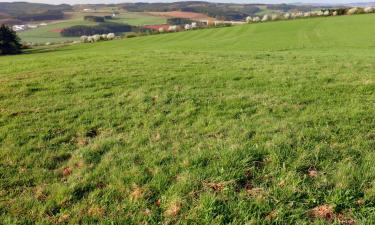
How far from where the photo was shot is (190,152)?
21.9 ft

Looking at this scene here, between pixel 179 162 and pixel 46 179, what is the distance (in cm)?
207

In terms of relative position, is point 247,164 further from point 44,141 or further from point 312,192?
point 44,141

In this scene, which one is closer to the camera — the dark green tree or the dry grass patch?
the dry grass patch

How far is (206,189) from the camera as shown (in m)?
5.50

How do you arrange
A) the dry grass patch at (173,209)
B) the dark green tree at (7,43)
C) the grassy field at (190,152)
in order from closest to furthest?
the dry grass patch at (173,209) → the grassy field at (190,152) → the dark green tree at (7,43)

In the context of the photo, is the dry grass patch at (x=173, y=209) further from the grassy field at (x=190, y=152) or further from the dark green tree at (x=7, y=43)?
the dark green tree at (x=7, y=43)

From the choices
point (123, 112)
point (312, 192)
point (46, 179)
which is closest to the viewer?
point (312, 192)

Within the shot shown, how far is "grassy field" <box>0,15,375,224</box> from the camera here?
5.09 metres

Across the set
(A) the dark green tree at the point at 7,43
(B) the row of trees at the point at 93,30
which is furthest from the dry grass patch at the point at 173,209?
(B) the row of trees at the point at 93,30

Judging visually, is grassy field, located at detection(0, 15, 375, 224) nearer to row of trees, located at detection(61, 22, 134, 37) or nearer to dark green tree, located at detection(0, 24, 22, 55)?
dark green tree, located at detection(0, 24, 22, 55)

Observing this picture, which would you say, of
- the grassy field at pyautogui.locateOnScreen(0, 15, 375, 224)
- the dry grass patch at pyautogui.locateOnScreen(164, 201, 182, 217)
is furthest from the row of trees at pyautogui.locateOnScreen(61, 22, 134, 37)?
the dry grass patch at pyautogui.locateOnScreen(164, 201, 182, 217)

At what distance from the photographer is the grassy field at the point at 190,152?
5.09m

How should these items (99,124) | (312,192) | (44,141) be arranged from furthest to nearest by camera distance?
(99,124), (44,141), (312,192)

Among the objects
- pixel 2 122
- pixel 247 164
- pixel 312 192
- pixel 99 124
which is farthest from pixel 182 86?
pixel 312 192
